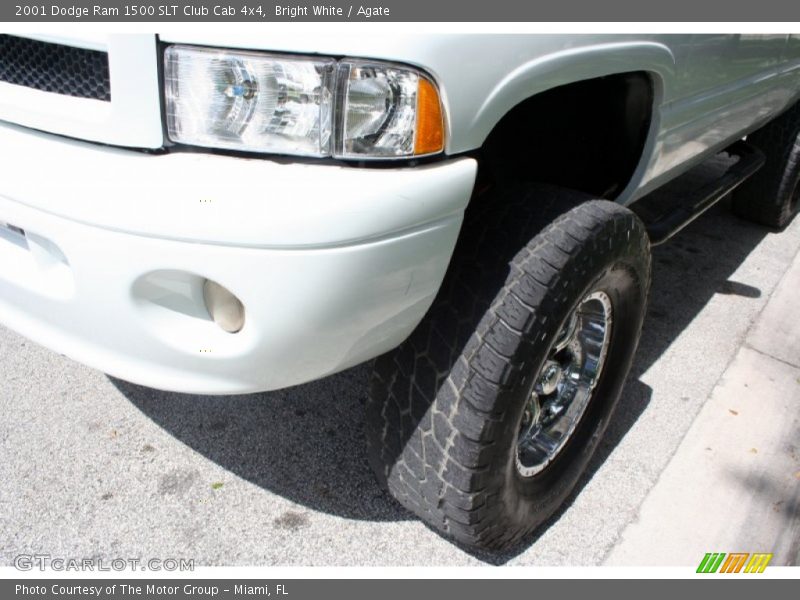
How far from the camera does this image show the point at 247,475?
222 cm

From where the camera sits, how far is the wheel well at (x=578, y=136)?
2070 millimetres

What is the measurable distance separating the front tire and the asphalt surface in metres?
0.23

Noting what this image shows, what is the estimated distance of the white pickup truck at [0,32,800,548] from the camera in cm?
128

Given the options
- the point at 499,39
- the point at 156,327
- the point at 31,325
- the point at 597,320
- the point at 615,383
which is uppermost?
the point at 499,39

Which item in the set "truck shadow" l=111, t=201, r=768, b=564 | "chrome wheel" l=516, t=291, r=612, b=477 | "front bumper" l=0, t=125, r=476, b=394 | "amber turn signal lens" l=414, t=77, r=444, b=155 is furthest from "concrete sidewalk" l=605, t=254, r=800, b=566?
"amber turn signal lens" l=414, t=77, r=444, b=155

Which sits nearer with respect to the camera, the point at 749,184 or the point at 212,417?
the point at 212,417

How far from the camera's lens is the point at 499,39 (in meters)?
1.38

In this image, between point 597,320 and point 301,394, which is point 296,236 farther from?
point 301,394

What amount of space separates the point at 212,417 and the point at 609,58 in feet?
5.57

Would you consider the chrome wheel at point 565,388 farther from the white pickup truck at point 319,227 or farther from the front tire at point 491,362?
the white pickup truck at point 319,227

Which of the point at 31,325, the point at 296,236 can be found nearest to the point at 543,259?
the point at 296,236

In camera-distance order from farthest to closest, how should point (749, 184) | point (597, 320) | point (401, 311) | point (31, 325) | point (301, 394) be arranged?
point (749, 184)
point (301, 394)
point (597, 320)
point (31, 325)
point (401, 311)

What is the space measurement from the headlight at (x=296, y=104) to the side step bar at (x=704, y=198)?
1453 mm

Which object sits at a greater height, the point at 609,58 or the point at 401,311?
the point at 609,58
